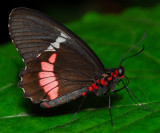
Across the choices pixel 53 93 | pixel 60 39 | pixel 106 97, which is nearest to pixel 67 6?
pixel 106 97

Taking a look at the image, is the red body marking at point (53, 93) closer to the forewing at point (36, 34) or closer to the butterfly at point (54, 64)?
the butterfly at point (54, 64)

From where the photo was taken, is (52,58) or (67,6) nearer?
(52,58)

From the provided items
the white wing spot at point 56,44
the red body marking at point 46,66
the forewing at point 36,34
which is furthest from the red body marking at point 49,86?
the white wing spot at point 56,44

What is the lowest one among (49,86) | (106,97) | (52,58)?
(106,97)

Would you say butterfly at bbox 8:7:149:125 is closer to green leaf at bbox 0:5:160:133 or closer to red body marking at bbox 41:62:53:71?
red body marking at bbox 41:62:53:71

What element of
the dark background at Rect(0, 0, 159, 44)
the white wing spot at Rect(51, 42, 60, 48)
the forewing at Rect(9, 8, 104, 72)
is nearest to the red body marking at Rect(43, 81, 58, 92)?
the forewing at Rect(9, 8, 104, 72)

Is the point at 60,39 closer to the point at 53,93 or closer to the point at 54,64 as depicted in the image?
the point at 54,64
